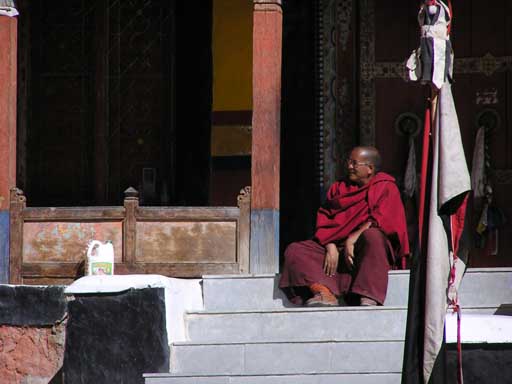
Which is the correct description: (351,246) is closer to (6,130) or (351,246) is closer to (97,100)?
(6,130)

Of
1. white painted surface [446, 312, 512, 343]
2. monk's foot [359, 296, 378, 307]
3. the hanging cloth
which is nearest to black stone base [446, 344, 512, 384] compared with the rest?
white painted surface [446, 312, 512, 343]

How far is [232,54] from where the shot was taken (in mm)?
12234

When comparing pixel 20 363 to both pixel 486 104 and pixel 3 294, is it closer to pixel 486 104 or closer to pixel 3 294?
pixel 3 294

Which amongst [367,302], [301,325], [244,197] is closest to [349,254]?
[367,302]

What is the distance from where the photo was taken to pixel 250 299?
9867mm

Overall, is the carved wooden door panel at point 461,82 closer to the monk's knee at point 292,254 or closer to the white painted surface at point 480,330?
the monk's knee at point 292,254

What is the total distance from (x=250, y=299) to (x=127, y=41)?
11.6 feet

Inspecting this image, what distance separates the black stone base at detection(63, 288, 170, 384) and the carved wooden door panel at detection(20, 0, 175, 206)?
3.35 metres

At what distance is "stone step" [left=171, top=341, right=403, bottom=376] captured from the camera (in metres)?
8.70

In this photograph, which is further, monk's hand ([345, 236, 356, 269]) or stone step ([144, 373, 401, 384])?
monk's hand ([345, 236, 356, 269])

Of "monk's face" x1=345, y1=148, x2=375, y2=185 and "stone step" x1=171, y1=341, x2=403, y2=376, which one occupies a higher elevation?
"monk's face" x1=345, y1=148, x2=375, y2=185

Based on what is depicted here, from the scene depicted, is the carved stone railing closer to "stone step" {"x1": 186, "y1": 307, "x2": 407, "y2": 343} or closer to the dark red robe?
the dark red robe

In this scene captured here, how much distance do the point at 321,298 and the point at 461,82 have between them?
127 inches

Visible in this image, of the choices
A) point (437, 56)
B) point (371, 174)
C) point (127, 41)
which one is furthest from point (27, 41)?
point (437, 56)
